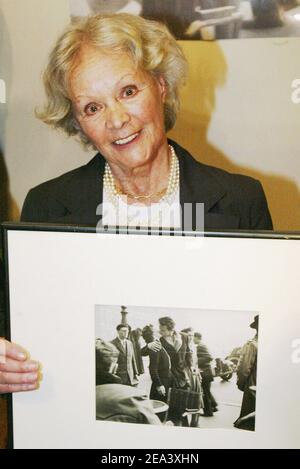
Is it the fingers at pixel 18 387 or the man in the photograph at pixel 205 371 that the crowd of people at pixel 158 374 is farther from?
the fingers at pixel 18 387

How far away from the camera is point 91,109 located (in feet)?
2.51

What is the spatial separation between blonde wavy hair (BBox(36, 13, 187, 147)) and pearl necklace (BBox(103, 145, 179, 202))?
0.05 m

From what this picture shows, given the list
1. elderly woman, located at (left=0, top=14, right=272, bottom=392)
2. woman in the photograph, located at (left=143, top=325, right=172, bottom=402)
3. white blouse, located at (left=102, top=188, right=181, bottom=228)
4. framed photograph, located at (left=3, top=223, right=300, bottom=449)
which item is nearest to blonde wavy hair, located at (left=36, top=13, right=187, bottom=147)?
elderly woman, located at (left=0, top=14, right=272, bottom=392)

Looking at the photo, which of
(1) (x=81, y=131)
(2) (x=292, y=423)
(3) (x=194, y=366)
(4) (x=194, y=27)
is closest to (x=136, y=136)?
(1) (x=81, y=131)

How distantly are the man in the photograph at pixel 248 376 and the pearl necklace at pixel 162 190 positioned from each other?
0.25 meters

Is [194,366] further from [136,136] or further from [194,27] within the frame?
[194,27]

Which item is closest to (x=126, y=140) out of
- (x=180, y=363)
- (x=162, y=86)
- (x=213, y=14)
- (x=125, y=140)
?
(x=125, y=140)

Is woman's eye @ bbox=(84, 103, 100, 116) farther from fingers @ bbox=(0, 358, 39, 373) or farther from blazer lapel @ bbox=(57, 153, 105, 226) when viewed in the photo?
fingers @ bbox=(0, 358, 39, 373)

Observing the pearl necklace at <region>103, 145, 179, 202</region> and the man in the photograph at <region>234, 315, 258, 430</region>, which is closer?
the man in the photograph at <region>234, 315, 258, 430</region>

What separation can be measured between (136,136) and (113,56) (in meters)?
0.12

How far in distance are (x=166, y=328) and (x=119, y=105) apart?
1.13 ft

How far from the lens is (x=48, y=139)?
0.86 m

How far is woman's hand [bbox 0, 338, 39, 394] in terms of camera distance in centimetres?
75

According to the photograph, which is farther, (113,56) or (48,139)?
(48,139)
